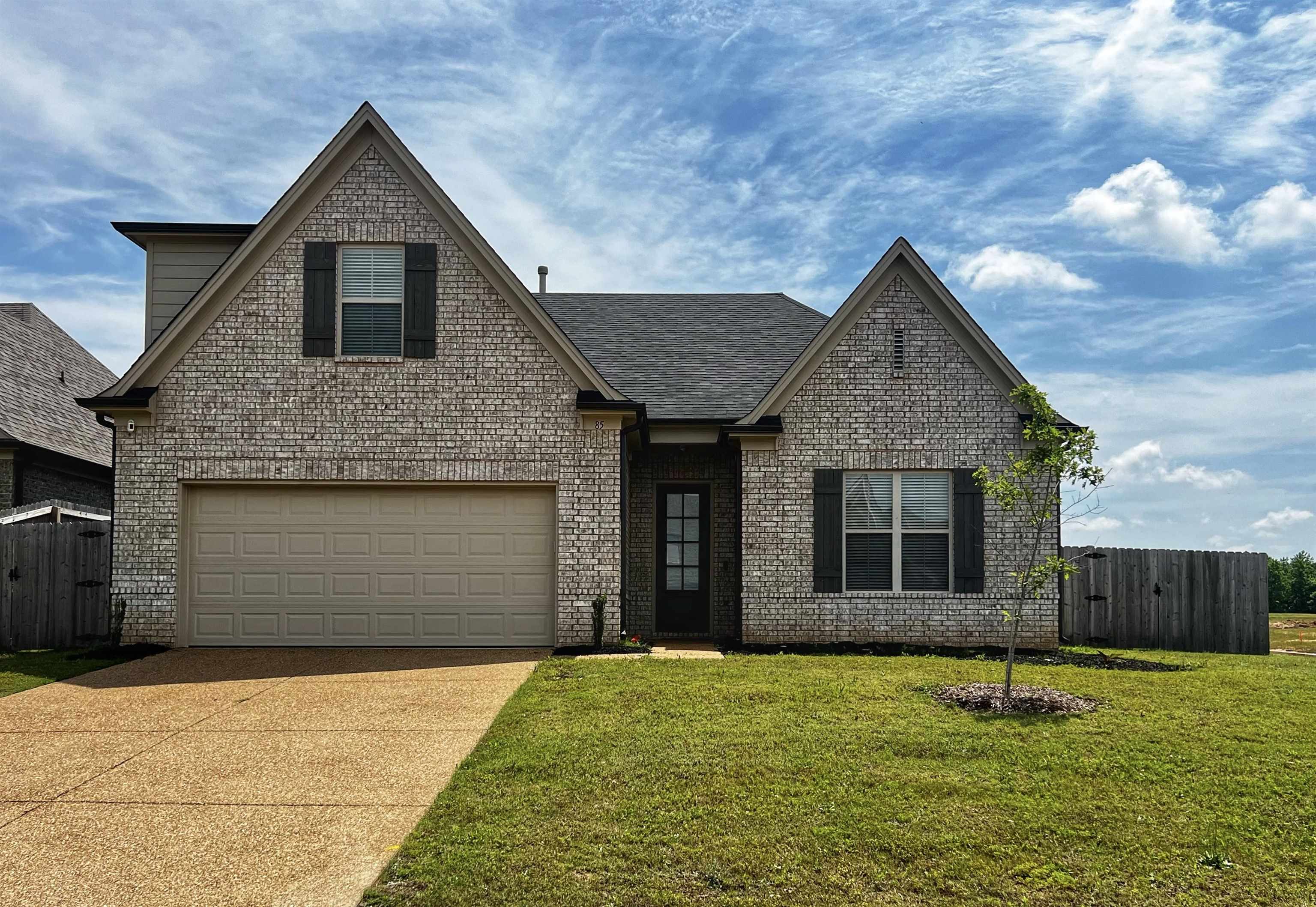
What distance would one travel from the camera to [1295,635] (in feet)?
67.9

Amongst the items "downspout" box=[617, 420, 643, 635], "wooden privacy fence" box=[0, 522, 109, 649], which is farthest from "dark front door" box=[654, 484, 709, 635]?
"wooden privacy fence" box=[0, 522, 109, 649]

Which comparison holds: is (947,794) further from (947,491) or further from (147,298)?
(147,298)

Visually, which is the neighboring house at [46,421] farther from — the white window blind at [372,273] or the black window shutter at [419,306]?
the black window shutter at [419,306]

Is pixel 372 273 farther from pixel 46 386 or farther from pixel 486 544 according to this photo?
pixel 46 386

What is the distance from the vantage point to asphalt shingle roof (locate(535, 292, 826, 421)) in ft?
48.4

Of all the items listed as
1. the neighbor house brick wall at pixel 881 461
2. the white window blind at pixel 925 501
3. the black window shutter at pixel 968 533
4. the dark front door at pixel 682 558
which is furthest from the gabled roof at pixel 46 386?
the black window shutter at pixel 968 533

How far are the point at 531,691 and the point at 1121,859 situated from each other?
5705 mm

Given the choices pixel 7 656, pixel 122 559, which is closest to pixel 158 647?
pixel 122 559

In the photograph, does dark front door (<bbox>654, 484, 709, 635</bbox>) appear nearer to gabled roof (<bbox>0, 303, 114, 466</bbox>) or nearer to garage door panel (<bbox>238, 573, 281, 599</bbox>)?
garage door panel (<bbox>238, 573, 281, 599</bbox>)

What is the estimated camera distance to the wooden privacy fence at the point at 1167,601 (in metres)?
15.1

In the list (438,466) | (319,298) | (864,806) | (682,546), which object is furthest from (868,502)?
(864,806)

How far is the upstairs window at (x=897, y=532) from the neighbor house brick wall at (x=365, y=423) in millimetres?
3277

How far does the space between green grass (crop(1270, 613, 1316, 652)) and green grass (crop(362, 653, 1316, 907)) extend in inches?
436

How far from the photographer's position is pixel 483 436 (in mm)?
12781
